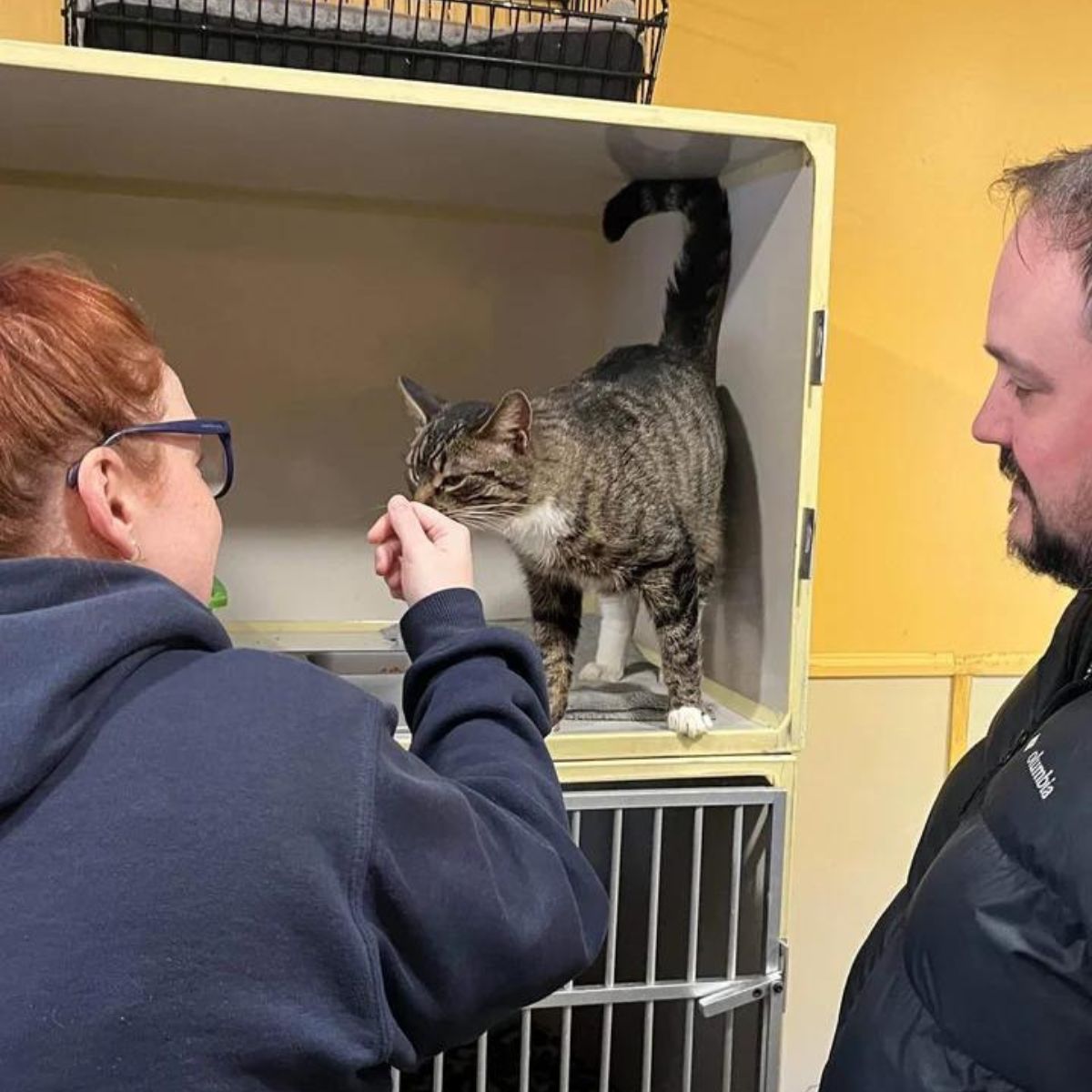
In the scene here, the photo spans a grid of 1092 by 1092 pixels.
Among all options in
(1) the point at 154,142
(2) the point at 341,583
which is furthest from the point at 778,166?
(2) the point at 341,583

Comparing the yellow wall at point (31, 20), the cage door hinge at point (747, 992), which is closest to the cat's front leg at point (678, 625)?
the cage door hinge at point (747, 992)

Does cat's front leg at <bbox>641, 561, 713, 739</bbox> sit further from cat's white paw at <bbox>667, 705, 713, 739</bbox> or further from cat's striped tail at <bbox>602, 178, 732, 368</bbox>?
cat's striped tail at <bbox>602, 178, 732, 368</bbox>

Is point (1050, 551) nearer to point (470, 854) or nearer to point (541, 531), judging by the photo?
point (470, 854)

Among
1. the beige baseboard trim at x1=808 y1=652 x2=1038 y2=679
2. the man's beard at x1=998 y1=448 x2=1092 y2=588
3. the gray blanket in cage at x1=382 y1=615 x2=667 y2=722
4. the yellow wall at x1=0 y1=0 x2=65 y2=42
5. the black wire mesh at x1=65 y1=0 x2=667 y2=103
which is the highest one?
the yellow wall at x1=0 y1=0 x2=65 y2=42

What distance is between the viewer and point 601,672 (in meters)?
1.16

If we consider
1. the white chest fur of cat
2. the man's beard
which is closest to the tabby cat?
the white chest fur of cat

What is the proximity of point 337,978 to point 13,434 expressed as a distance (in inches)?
11.2

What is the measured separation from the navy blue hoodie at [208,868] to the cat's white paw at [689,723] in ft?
1.26

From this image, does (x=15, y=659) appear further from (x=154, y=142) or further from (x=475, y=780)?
(x=154, y=142)

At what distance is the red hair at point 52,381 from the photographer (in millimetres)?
510

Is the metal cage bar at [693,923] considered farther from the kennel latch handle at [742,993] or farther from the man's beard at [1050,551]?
the man's beard at [1050,551]

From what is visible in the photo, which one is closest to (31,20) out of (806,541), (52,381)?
(52,381)

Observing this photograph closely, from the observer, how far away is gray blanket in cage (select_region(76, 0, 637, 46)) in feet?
2.80

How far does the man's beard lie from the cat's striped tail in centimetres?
44
